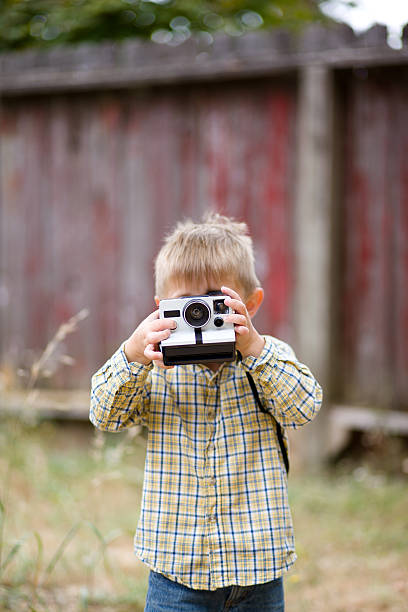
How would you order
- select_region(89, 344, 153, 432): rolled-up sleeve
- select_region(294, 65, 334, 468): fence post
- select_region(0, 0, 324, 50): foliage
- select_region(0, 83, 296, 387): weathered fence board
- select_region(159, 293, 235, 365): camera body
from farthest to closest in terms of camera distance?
select_region(0, 0, 324, 50): foliage → select_region(0, 83, 296, 387): weathered fence board → select_region(294, 65, 334, 468): fence post → select_region(89, 344, 153, 432): rolled-up sleeve → select_region(159, 293, 235, 365): camera body

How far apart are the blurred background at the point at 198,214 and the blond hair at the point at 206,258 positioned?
1699mm

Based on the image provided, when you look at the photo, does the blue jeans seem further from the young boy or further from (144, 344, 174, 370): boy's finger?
(144, 344, 174, 370): boy's finger

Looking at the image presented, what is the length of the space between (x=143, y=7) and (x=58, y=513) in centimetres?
325

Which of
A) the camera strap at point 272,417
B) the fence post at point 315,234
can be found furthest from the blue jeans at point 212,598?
the fence post at point 315,234

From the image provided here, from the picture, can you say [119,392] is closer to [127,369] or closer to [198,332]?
[127,369]

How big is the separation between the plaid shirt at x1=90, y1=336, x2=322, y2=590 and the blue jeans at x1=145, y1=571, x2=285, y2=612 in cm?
4

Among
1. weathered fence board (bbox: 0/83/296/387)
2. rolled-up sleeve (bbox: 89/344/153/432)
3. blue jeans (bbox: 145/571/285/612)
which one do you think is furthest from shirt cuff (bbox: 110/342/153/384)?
weathered fence board (bbox: 0/83/296/387)

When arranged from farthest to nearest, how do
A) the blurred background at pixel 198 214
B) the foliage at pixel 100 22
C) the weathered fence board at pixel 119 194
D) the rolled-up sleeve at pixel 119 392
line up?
the foliage at pixel 100 22 → the weathered fence board at pixel 119 194 → the blurred background at pixel 198 214 → the rolled-up sleeve at pixel 119 392

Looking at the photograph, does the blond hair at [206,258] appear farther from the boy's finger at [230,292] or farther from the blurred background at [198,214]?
the blurred background at [198,214]

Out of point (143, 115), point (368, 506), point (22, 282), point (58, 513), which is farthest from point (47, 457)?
point (143, 115)

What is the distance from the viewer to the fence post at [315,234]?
3.90m

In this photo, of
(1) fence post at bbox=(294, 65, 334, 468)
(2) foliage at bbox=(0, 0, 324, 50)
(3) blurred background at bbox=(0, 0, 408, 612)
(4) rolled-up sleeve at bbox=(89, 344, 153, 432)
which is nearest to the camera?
(4) rolled-up sleeve at bbox=(89, 344, 153, 432)

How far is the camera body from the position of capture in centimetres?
165

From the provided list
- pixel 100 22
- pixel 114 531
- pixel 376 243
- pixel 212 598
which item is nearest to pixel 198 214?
pixel 376 243
